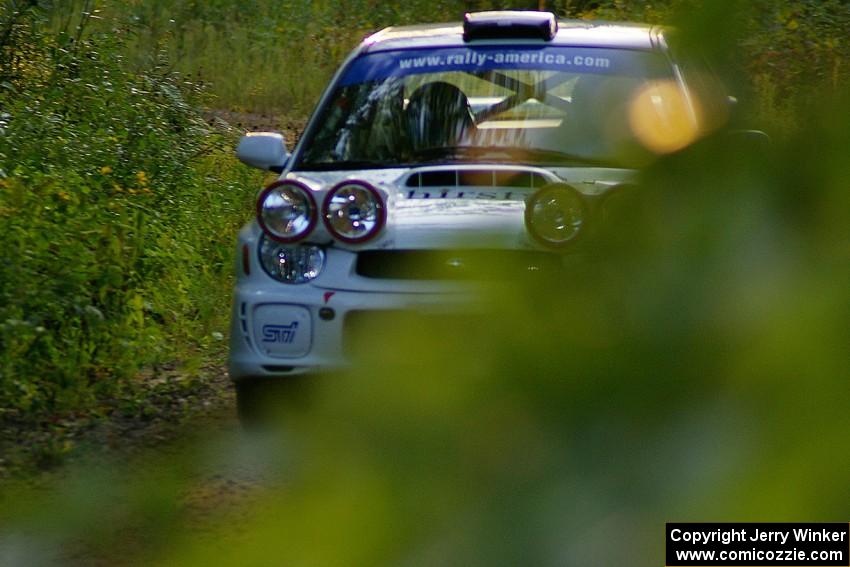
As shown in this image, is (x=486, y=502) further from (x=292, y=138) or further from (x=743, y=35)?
(x=292, y=138)

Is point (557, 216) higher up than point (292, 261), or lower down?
higher up

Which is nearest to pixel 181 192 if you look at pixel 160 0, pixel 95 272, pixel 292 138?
pixel 95 272

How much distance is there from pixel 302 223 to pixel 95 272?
154 cm

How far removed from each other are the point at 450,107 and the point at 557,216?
10.8 ft

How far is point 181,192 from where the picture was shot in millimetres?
7887

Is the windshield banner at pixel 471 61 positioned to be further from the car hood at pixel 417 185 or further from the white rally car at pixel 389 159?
the car hood at pixel 417 185

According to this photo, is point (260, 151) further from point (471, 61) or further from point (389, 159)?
point (471, 61)

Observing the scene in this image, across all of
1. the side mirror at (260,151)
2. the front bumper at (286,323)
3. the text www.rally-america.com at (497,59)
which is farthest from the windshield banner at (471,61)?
the front bumper at (286,323)

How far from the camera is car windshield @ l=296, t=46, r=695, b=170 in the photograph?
504cm

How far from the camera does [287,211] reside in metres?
4.75

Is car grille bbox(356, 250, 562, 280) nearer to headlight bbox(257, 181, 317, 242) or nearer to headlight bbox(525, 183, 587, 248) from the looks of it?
headlight bbox(525, 183, 587, 248)

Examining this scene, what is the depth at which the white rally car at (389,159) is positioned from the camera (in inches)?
179

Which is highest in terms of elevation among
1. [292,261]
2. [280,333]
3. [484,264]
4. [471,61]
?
[471,61]

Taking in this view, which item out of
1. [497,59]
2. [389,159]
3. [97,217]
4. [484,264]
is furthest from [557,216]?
[97,217]
